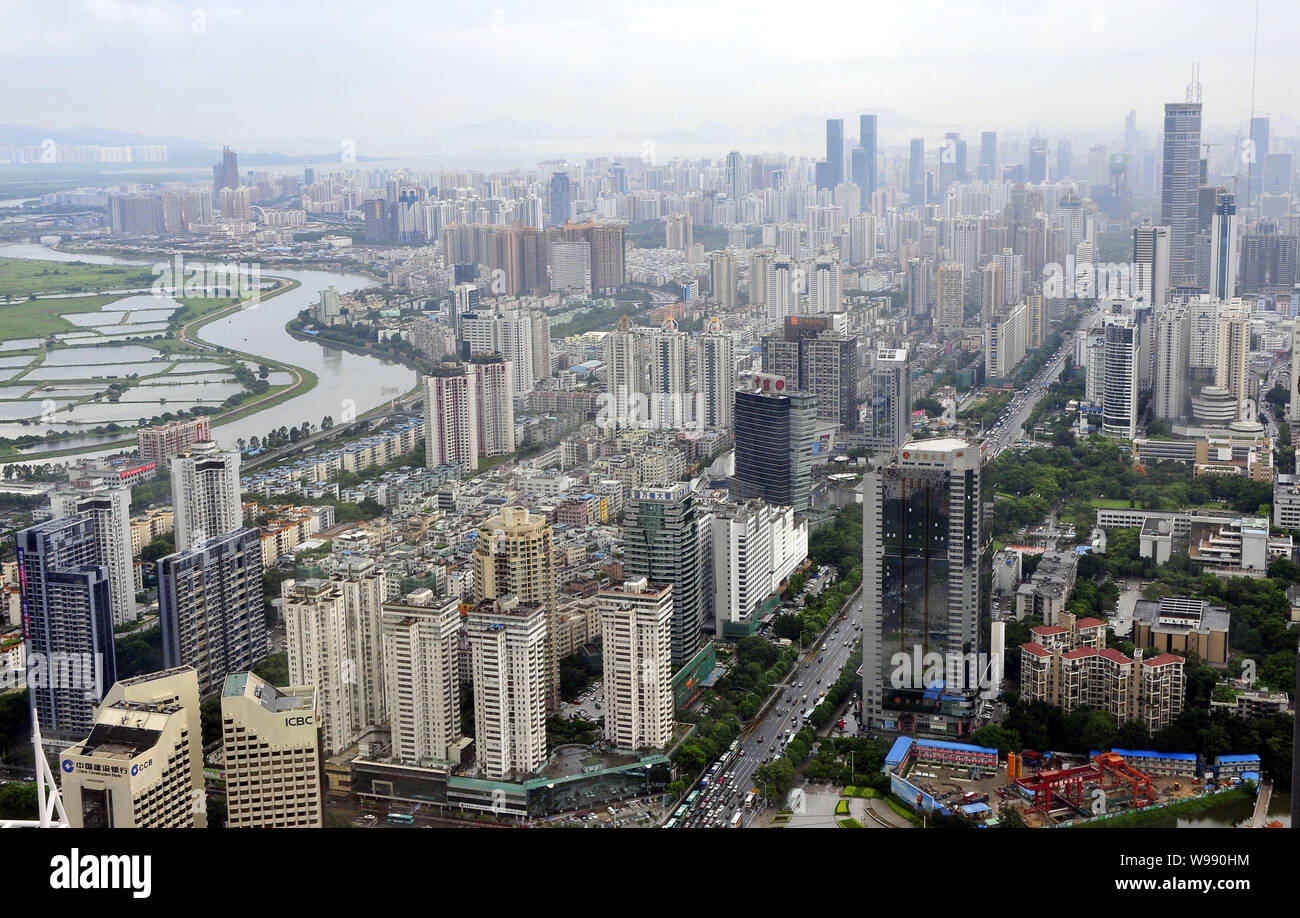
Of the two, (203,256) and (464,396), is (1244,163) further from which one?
(203,256)

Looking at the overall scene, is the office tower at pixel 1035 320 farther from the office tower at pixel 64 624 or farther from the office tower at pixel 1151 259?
the office tower at pixel 64 624

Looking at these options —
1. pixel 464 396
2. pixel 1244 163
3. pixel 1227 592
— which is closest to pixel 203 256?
pixel 464 396

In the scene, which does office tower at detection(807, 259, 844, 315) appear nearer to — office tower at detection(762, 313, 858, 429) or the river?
office tower at detection(762, 313, 858, 429)

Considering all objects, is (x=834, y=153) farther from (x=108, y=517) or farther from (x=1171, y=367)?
(x=108, y=517)

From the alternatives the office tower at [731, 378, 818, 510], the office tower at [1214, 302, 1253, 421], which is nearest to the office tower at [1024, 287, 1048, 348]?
the office tower at [1214, 302, 1253, 421]

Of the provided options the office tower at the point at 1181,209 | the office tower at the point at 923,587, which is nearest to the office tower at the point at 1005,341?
the office tower at the point at 1181,209
